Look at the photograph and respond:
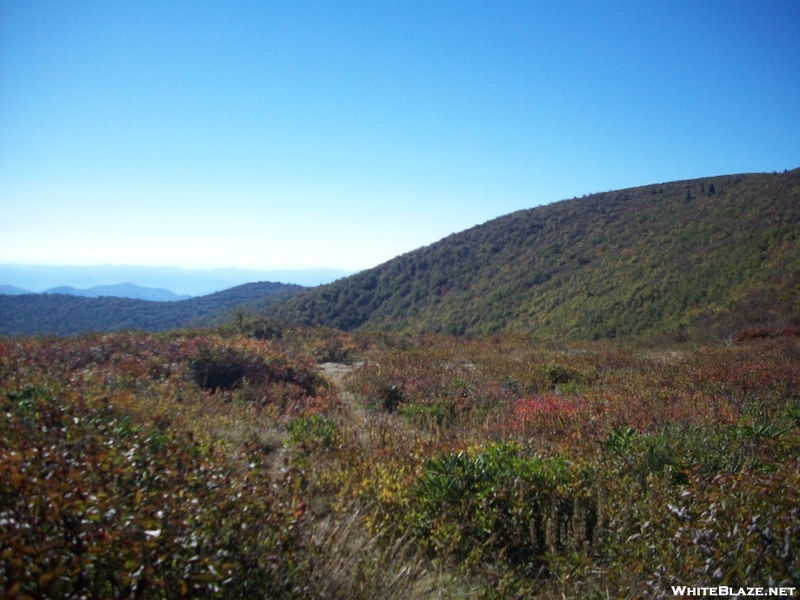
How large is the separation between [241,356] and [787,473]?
765 centimetres

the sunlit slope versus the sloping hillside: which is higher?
the sunlit slope

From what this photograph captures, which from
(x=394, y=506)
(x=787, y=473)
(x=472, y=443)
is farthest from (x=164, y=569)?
(x=787, y=473)

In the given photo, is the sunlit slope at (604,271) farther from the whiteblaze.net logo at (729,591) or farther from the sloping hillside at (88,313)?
the whiteblaze.net logo at (729,591)

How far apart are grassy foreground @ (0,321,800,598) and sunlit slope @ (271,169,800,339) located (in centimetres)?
1620

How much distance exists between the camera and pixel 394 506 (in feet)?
9.82

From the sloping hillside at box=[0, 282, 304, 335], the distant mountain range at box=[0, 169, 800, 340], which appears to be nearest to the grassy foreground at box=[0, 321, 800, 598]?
the distant mountain range at box=[0, 169, 800, 340]

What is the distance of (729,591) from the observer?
2.03 metres

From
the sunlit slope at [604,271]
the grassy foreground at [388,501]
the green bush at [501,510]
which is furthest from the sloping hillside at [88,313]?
the green bush at [501,510]

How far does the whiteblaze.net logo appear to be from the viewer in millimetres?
1963

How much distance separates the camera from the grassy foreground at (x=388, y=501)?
1.76 m

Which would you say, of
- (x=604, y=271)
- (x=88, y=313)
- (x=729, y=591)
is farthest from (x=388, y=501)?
(x=88, y=313)

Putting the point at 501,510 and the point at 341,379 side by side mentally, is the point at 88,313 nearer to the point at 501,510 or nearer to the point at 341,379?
the point at 341,379

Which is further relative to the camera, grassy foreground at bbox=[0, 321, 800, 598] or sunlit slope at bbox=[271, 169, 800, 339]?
sunlit slope at bbox=[271, 169, 800, 339]

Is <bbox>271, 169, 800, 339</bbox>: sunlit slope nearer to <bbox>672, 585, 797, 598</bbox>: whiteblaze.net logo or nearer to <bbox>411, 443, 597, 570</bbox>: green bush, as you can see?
<bbox>411, 443, 597, 570</bbox>: green bush
